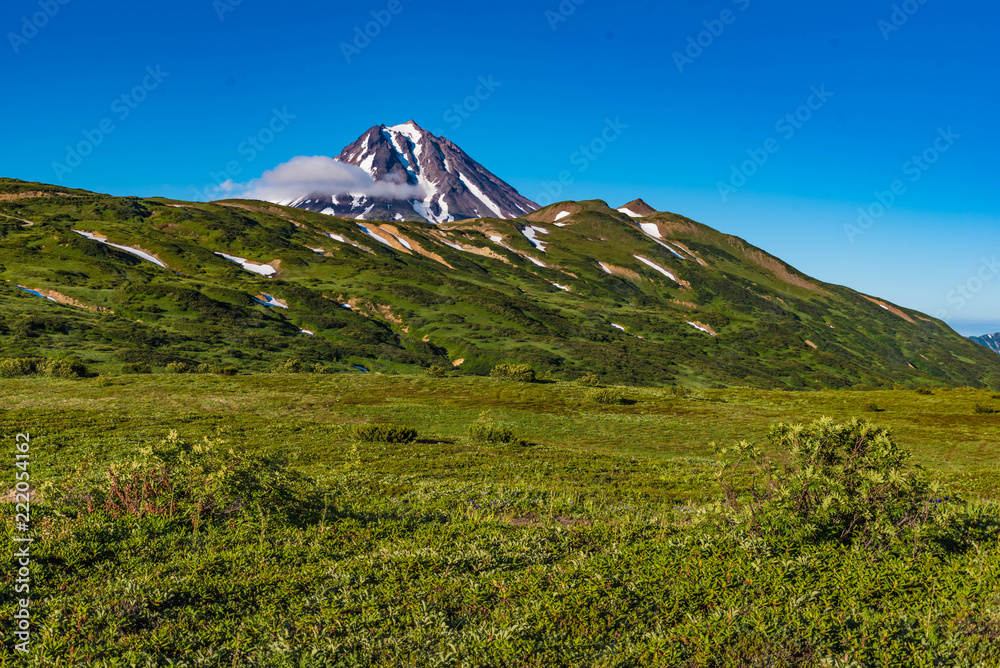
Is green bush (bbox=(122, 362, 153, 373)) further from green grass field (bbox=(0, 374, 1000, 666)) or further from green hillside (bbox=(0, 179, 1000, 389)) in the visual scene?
green grass field (bbox=(0, 374, 1000, 666))

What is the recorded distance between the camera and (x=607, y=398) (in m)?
46.3

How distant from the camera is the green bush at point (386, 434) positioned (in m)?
27.0

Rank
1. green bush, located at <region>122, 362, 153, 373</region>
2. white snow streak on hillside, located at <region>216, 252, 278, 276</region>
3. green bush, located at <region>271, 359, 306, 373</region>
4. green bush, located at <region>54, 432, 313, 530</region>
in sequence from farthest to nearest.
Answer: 1. white snow streak on hillside, located at <region>216, 252, 278, 276</region>
2. green bush, located at <region>271, 359, 306, 373</region>
3. green bush, located at <region>122, 362, 153, 373</region>
4. green bush, located at <region>54, 432, 313, 530</region>

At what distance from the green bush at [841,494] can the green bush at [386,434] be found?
19.4 meters

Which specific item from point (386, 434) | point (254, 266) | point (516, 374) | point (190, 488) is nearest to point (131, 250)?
point (254, 266)

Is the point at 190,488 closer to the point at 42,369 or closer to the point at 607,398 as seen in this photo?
the point at 607,398

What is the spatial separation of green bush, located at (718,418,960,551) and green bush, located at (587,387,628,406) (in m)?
35.1

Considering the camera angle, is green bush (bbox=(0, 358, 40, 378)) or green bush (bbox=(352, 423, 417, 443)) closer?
green bush (bbox=(352, 423, 417, 443))

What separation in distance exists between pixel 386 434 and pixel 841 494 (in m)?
21.8

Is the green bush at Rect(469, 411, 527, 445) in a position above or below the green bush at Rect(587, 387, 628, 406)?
below

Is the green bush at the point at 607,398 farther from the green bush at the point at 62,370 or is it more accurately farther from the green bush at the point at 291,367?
the green bush at the point at 62,370

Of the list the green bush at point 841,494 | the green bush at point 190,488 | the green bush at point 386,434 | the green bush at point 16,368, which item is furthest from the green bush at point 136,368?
the green bush at point 841,494

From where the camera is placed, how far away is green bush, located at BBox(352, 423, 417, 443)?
2695cm

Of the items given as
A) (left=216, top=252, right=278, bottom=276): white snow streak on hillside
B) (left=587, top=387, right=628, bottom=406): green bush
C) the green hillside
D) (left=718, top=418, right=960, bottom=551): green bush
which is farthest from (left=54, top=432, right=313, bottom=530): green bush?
(left=216, top=252, right=278, bottom=276): white snow streak on hillside
